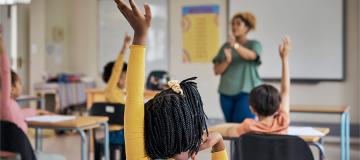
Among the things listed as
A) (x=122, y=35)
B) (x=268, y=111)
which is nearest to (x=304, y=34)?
(x=122, y=35)

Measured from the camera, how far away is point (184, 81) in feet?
3.24

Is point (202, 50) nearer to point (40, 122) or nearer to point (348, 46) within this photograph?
point (348, 46)

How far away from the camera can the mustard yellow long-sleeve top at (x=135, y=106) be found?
885 millimetres

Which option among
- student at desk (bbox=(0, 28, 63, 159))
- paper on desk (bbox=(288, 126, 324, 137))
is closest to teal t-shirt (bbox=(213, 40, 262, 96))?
paper on desk (bbox=(288, 126, 324, 137))

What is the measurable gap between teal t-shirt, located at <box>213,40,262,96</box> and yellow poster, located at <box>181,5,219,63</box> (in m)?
2.87

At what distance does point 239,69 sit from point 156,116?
7.84 feet

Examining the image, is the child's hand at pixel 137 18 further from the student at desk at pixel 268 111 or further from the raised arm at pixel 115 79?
the raised arm at pixel 115 79

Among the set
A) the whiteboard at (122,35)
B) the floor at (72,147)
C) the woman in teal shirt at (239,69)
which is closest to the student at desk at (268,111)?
the woman in teal shirt at (239,69)

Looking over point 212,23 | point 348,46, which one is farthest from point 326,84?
point 212,23

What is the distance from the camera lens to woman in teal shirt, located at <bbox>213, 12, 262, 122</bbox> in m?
3.15

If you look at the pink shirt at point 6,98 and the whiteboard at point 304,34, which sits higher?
the whiteboard at point 304,34

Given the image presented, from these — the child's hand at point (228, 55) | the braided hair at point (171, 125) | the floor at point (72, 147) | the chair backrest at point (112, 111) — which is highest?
the child's hand at point (228, 55)

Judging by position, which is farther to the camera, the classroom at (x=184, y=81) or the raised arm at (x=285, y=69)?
the raised arm at (x=285, y=69)

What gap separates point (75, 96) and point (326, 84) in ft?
11.0
